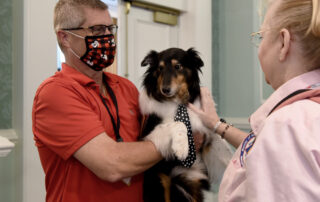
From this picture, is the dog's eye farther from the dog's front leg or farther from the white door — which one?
the white door

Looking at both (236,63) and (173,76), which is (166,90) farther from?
(236,63)

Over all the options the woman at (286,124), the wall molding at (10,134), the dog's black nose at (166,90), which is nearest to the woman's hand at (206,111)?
the dog's black nose at (166,90)

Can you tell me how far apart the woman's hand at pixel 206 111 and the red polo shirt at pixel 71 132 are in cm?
49

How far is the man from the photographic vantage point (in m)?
1.20

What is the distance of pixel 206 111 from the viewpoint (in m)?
1.72

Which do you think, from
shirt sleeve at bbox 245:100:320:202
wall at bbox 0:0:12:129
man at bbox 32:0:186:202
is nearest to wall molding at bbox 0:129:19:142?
wall at bbox 0:0:12:129

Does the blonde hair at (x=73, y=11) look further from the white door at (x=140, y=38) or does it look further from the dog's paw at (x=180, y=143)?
the white door at (x=140, y=38)

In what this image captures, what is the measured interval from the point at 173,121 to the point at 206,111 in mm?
216

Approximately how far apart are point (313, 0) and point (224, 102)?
266 centimetres

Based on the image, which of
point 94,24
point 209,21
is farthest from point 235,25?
point 94,24

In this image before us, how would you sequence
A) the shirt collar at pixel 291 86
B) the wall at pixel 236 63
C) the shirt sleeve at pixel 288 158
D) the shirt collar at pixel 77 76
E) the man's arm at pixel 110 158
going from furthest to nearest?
the wall at pixel 236 63 → the shirt collar at pixel 77 76 → the man's arm at pixel 110 158 → the shirt collar at pixel 291 86 → the shirt sleeve at pixel 288 158

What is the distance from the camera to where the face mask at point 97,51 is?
57.1 inches

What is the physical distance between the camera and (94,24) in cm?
145

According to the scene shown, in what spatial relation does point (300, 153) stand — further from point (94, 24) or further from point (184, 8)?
point (184, 8)
